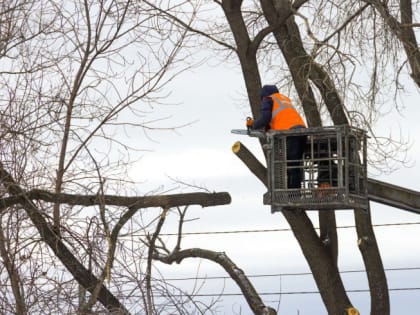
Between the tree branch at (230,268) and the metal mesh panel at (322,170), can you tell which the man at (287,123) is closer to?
the metal mesh panel at (322,170)

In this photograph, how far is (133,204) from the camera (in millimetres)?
11023

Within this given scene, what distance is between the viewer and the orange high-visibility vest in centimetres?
1130

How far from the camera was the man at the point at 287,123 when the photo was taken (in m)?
11.1

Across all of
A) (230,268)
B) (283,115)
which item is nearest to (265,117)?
(283,115)

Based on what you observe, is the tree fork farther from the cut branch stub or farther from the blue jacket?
the blue jacket

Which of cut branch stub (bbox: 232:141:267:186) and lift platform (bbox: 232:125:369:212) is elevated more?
cut branch stub (bbox: 232:141:267:186)

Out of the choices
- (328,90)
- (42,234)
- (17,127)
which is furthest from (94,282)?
(328,90)

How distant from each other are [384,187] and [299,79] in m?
2.88

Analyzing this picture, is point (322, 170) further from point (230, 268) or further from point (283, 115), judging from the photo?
point (230, 268)

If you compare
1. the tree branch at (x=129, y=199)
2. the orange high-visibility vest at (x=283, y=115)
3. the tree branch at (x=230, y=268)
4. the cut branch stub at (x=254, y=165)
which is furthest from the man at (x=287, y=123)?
the tree branch at (x=230, y=268)

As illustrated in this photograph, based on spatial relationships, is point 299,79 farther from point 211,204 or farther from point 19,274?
point 19,274

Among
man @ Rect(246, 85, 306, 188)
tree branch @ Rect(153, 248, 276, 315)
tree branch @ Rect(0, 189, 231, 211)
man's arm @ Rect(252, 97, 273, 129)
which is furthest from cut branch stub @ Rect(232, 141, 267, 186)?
man's arm @ Rect(252, 97, 273, 129)

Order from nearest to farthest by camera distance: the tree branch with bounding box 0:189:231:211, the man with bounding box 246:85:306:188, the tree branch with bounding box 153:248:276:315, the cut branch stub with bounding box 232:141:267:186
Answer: the tree branch with bounding box 0:189:231:211
the man with bounding box 246:85:306:188
the tree branch with bounding box 153:248:276:315
the cut branch stub with bounding box 232:141:267:186

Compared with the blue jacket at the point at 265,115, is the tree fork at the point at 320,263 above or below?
below
